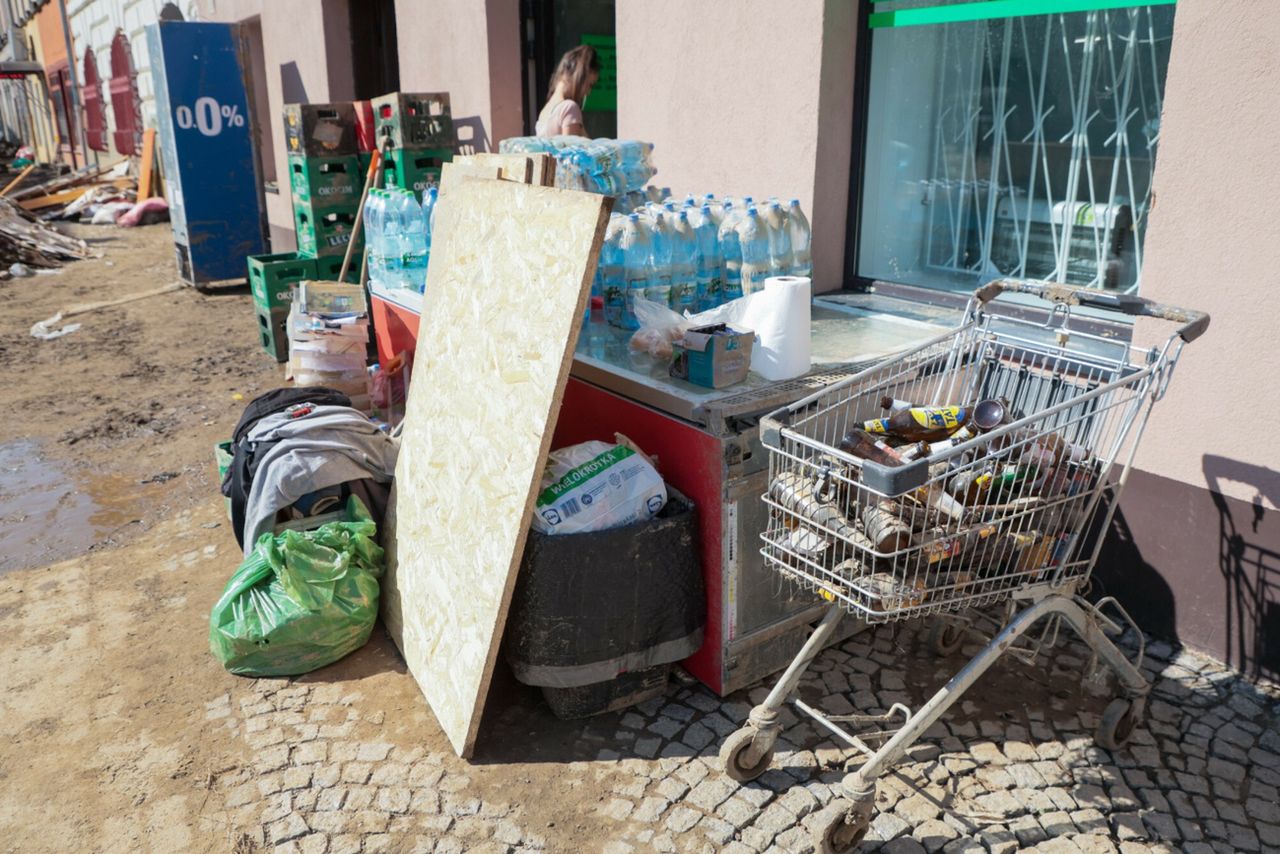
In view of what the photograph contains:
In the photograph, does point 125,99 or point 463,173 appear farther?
point 125,99

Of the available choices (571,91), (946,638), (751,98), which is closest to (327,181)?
(571,91)

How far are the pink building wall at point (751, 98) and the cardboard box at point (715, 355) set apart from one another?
62.5 inches

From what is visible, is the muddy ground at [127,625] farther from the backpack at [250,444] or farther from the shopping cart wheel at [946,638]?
the shopping cart wheel at [946,638]

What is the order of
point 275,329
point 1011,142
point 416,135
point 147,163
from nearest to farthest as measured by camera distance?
1. point 1011,142
2. point 416,135
3. point 275,329
4. point 147,163

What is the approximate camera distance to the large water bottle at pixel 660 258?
3.43 metres

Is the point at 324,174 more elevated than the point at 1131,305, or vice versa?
the point at 324,174

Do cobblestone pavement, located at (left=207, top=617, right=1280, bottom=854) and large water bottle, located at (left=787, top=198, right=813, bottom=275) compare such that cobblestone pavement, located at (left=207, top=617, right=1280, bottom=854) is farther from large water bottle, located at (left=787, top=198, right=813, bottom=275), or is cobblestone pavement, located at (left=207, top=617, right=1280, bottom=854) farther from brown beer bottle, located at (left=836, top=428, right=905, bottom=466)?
large water bottle, located at (left=787, top=198, right=813, bottom=275)

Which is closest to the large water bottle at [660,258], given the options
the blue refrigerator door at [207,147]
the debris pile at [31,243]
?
the blue refrigerator door at [207,147]

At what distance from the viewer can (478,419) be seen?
293 cm

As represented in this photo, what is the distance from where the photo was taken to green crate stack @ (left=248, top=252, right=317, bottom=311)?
22.3ft

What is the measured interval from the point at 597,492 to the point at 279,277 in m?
4.92

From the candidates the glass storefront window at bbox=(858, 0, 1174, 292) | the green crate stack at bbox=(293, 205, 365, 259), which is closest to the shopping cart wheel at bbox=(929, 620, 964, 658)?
the glass storefront window at bbox=(858, 0, 1174, 292)

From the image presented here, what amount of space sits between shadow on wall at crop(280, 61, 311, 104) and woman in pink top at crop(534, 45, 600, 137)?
16.5 ft

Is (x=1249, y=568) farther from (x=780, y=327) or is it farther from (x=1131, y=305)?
(x=780, y=327)
